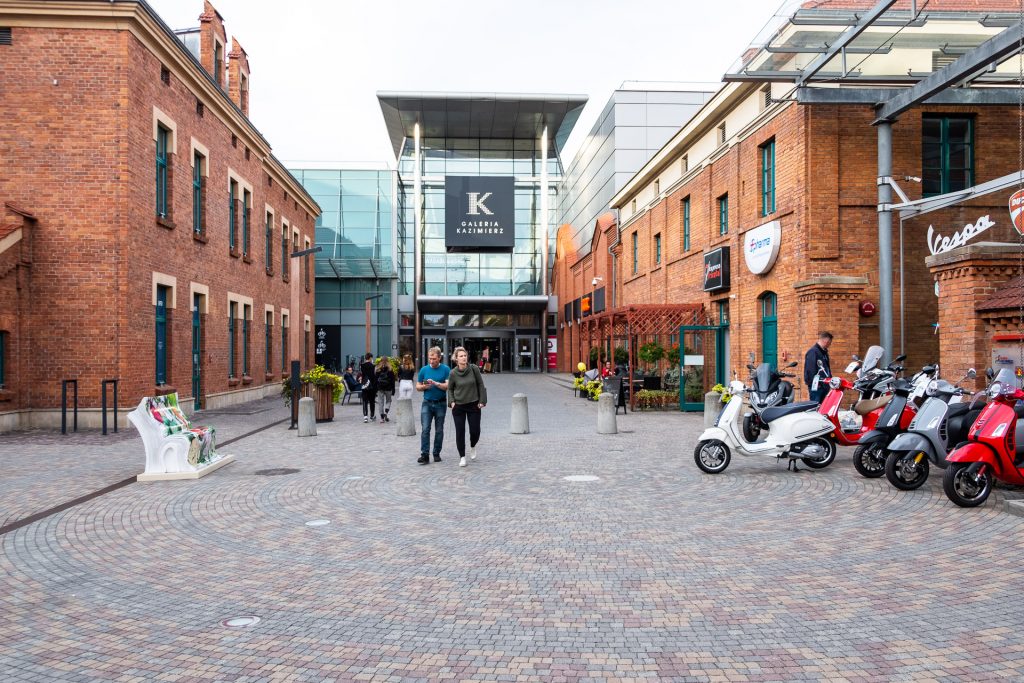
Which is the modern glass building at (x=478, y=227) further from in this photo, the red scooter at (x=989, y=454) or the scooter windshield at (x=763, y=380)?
the red scooter at (x=989, y=454)

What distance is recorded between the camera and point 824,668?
3793 mm

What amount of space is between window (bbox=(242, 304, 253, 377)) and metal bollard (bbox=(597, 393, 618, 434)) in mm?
14192

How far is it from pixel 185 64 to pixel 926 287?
17704 mm

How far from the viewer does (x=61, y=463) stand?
10.6m

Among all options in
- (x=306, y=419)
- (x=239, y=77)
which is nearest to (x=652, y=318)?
(x=306, y=419)

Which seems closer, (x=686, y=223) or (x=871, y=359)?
(x=871, y=359)

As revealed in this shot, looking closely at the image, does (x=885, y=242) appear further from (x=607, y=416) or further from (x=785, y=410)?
(x=785, y=410)

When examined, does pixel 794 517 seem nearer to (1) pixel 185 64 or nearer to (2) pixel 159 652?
(2) pixel 159 652

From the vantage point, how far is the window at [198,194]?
2002 cm

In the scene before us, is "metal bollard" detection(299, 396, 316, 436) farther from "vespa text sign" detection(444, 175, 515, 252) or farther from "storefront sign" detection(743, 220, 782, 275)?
"vespa text sign" detection(444, 175, 515, 252)

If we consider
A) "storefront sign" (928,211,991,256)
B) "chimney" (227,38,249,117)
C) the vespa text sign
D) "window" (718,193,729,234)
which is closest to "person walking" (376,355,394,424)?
"window" (718,193,729,234)

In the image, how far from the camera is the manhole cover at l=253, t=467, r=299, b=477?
9914 mm

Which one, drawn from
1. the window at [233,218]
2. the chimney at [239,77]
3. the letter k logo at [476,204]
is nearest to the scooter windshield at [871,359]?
the window at [233,218]

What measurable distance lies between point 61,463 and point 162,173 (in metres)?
9.30
